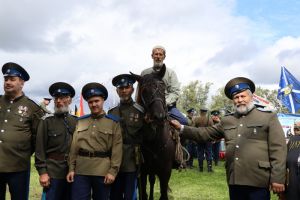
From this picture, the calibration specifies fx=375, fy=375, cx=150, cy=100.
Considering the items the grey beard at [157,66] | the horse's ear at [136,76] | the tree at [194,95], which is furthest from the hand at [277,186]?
the tree at [194,95]

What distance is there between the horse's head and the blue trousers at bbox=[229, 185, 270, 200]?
5.08 feet

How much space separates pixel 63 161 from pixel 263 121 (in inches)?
106

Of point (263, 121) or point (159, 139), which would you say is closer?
point (263, 121)

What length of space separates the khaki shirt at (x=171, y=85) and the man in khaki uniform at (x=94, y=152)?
87.2 inches

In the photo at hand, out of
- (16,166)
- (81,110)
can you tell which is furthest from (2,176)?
(81,110)

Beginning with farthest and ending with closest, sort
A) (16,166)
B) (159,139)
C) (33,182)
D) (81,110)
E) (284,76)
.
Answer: (284,76)
(81,110)
(33,182)
(159,139)
(16,166)

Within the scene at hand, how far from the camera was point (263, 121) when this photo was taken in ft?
15.3

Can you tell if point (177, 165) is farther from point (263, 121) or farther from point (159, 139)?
point (263, 121)

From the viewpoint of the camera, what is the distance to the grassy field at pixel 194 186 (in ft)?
32.3

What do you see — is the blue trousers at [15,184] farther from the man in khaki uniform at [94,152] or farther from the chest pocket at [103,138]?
the chest pocket at [103,138]

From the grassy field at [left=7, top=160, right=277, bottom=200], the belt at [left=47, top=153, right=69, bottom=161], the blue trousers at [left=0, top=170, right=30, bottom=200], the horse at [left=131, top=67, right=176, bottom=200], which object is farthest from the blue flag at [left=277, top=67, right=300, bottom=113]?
the blue trousers at [left=0, top=170, right=30, bottom=200]

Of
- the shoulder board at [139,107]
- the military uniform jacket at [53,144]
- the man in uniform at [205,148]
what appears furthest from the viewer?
the man in uniform at [205,148]

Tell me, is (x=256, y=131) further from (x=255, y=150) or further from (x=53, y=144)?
(x=53, y=144)

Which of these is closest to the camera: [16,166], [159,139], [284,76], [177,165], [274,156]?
[274,156]
